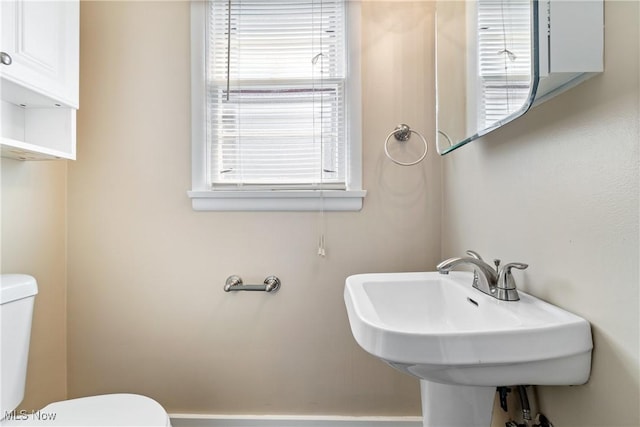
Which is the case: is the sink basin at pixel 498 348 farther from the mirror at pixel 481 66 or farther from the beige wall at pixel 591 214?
the mirror at pixel 481 66

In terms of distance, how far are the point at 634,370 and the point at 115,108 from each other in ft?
5.97

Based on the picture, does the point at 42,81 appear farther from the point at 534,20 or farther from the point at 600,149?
the point at 600,149

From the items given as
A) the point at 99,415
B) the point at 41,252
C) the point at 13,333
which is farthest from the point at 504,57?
the point at 41,252

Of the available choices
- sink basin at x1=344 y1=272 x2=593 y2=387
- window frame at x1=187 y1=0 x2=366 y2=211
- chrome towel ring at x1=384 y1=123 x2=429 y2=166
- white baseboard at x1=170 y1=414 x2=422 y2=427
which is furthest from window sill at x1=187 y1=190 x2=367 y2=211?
white baseboard at x1=170 y1=414 x2=422 y2=427

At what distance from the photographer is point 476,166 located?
3.53 feet

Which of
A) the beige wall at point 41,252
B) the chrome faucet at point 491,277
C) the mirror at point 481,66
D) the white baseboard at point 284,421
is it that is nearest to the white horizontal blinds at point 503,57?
the mirror at point 481,66

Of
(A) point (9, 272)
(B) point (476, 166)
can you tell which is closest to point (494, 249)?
(B) point (476, 166)

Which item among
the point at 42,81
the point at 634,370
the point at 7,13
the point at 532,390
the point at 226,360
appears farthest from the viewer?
the point at 226,360

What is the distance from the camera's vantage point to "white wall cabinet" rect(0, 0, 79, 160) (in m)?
0.98

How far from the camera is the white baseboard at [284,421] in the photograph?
1348 millimetres

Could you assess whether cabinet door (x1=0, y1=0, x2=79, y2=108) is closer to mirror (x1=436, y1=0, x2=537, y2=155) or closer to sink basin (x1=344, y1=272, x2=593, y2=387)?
sink basin (x1=344, y1=272, x2=593, y2=387)

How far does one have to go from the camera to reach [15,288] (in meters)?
1.01

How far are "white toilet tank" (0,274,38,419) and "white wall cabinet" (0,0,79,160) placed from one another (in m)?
0.45

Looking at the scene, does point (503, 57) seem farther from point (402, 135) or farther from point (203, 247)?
point (203, 247)
